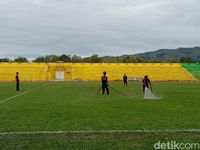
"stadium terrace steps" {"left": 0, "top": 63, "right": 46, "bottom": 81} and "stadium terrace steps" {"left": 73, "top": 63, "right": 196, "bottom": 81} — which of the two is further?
"stadium terrace steps" {"left": 73, "top": 63, "right": 196, "bottom": 81}

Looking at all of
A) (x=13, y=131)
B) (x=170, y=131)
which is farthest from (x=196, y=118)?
(x=13, y=131)

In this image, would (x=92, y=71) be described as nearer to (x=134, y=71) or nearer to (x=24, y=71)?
(x=134, y=71)

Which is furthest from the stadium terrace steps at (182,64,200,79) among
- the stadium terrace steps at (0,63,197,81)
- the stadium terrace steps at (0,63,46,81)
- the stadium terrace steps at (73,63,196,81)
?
the stadium terrace steps at (0,63,46,81)

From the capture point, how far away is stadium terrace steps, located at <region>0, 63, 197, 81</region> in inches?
3280

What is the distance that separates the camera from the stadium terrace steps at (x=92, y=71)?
273ft

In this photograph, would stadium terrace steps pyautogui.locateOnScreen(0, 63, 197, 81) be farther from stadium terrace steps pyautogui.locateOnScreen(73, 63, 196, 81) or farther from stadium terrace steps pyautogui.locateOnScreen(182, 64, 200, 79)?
stadium terrace steps pyautogui.locateOnScreen(182, 64, 200, 79)

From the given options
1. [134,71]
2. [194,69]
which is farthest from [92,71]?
[194,69]

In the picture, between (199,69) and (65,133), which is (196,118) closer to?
(65,133)

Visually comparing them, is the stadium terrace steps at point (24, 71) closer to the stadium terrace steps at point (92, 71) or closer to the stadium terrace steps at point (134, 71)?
the stadium terrace steps at point (92, 71)

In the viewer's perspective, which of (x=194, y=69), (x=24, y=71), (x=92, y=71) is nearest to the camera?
(x=24, y=71)

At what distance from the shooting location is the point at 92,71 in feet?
292

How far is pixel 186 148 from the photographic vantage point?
8.87 metres

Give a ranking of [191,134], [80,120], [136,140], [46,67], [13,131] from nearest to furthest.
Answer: [136,140]
[191,134]
[13,131]
[80,120]
[46,67]

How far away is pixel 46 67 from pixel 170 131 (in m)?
81.1
